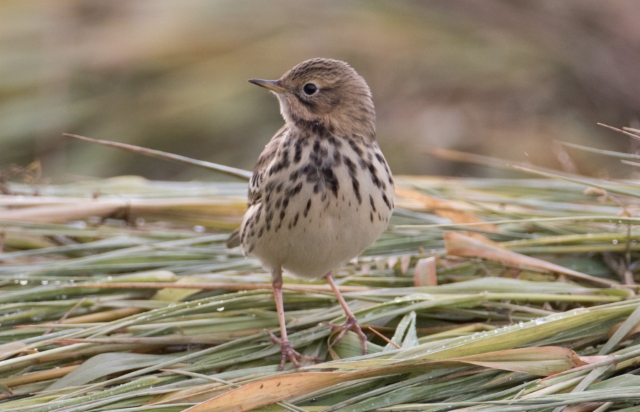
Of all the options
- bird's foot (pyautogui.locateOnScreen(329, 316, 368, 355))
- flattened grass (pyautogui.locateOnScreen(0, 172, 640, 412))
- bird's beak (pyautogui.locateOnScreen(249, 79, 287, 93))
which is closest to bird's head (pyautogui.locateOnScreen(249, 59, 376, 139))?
bird's beak (pyautogui.locateOnScreen(249, 79, 287, 93))

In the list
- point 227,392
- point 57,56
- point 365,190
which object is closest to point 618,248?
point 365,190

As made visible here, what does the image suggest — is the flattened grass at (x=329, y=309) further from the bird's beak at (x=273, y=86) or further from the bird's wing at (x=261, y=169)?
the bird's beak at (x=273, y=86)

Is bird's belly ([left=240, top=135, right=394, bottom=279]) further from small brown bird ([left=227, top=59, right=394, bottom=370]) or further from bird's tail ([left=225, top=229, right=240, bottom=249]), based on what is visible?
bird's tail ([left=225, top=229, right=240, bottom=249])

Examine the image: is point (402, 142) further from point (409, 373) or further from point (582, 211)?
point (409, 373)

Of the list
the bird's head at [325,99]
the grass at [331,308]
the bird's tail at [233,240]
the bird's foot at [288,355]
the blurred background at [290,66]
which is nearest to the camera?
the grass at [331,308]

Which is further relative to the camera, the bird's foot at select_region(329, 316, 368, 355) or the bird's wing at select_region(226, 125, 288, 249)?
the bird's wing at select_region(226, 125, 288, 249)

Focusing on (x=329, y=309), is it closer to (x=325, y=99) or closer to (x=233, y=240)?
A: (x=233, y=240)

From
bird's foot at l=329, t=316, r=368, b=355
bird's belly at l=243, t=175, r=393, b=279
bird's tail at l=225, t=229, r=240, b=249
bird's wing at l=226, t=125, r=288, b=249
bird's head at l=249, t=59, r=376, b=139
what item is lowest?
bird's foot at l=329, t=316, r=368, b=355

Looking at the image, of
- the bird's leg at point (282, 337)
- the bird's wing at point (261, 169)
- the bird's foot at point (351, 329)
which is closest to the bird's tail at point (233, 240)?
the bird's wing at point (261, 169)
